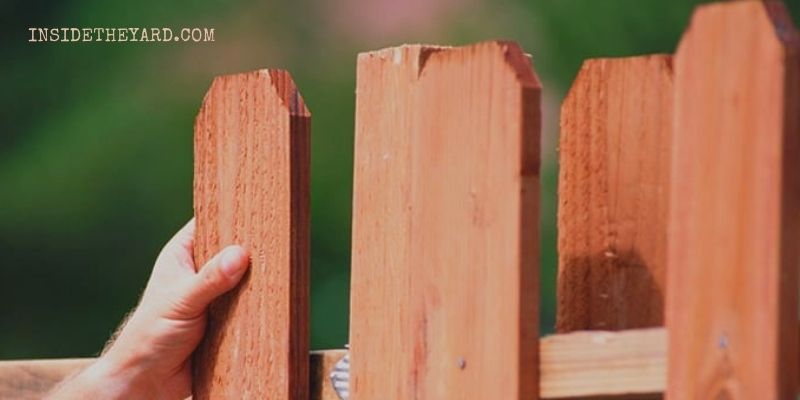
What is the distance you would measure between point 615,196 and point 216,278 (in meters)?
0.66

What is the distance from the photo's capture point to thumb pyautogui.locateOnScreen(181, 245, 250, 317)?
2156 mm

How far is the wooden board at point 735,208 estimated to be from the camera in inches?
53.3

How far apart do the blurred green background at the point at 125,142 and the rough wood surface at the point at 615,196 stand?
249 centimetres

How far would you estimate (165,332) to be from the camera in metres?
2.29

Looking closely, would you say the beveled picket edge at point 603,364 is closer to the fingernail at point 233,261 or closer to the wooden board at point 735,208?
the wooden board at point 735,208

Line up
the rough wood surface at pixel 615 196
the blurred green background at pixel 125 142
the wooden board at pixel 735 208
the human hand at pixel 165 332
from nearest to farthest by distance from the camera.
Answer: the wooden board at pixel 735 208, the rough wood surface at pixel 615 196, the human hand at pixel 165 332, the blurred green background at pixel 125 142

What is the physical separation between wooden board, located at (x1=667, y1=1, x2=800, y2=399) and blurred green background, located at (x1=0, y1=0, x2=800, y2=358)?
2891 millimetres

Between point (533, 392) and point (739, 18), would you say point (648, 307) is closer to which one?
point (533, 392)

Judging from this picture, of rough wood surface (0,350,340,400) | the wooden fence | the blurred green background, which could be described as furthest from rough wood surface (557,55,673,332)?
the blurred green background

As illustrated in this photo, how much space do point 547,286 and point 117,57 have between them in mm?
1469

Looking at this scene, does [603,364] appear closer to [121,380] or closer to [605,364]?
[605,364]

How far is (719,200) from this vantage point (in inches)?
55.1

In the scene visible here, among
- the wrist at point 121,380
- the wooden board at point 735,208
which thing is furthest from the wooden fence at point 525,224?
the wrist at point 121,380

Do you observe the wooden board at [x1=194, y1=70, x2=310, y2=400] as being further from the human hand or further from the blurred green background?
the blurred green background
